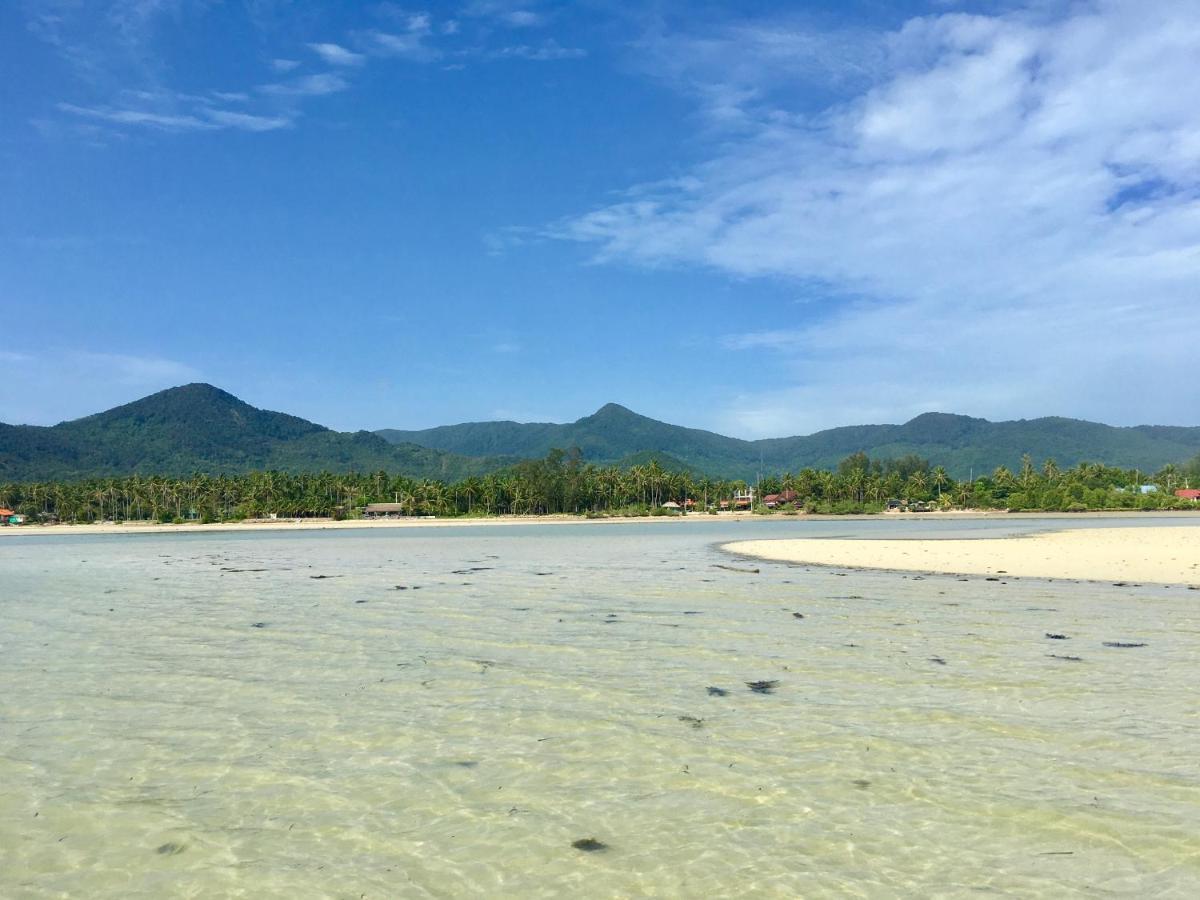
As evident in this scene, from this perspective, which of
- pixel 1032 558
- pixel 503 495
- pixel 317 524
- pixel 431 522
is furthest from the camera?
pixel 503 495

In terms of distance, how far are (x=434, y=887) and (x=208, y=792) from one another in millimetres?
3728

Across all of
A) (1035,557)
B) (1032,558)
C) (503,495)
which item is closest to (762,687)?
(1032,558)

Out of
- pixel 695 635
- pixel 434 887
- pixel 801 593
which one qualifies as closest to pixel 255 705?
pixel 434 887

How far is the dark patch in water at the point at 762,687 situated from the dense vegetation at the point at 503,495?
530 ft

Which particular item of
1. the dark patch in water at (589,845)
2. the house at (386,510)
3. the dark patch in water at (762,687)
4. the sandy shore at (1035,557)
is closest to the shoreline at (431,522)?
the house at (386,510)

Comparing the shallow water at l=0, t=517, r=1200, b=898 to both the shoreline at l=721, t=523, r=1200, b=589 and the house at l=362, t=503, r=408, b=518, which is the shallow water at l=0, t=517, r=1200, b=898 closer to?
the shoreline at l=721, t=523, r=1200, b=589

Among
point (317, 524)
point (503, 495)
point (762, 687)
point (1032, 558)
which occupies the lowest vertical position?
point (317, 524)

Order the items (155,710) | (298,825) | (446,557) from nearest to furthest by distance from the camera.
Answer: (298,825) → (155,710) → (446,557)

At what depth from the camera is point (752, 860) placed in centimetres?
745

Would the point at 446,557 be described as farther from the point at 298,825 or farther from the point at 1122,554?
the point at 298,825

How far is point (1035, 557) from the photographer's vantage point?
43.3 meters

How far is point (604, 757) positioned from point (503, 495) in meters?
171

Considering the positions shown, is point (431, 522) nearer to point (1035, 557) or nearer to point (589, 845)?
point (1035, 557)

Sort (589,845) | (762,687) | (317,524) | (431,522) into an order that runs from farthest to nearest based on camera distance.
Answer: (431,522)
(317,524)
(762,687)
(589,845)
